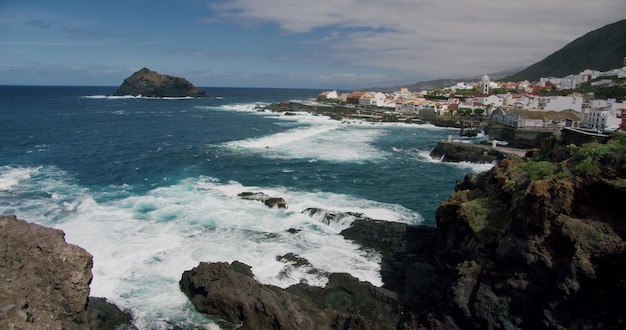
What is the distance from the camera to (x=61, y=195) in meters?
30.9

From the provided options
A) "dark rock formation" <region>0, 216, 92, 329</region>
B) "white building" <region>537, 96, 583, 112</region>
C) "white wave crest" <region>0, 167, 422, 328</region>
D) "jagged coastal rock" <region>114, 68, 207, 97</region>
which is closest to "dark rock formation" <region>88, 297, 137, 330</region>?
"white wave crest" <region>0, 167, 422, 328</region>

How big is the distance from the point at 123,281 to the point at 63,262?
16.6ft

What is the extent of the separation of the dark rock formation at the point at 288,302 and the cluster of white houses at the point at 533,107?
38.8m

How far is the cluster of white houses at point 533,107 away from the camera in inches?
2498

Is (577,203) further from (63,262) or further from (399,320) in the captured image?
(63,262)

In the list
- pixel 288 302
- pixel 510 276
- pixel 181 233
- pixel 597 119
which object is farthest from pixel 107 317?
pixel 597 119

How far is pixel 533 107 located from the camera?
3595 inches

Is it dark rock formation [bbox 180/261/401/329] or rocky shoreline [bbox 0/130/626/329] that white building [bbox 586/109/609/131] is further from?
dark rock formation [bbox 180/261/401/329]

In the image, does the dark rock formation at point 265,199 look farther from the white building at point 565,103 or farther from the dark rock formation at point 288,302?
the white building at point 565,103

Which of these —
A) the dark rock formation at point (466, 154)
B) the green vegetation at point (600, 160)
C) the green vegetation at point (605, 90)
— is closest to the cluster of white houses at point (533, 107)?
the green vegetation at point (605, 90)

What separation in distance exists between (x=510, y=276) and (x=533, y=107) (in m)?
88.6

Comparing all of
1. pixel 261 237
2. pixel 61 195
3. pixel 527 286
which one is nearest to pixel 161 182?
pixel 61 195

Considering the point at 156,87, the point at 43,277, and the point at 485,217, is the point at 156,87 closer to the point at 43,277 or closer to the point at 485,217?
the point at 43,277

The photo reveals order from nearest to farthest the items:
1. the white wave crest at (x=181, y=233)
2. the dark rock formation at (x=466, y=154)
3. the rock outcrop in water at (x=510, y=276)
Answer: the rock outcrop in water at (x=510, y=276) < the white wave crest at (x=181, y=233) < the dark rock formation at (x=466, y=154)
